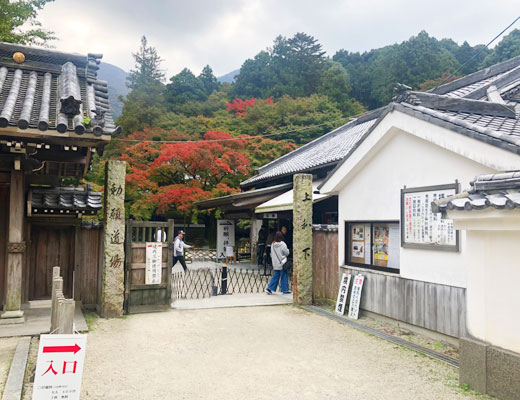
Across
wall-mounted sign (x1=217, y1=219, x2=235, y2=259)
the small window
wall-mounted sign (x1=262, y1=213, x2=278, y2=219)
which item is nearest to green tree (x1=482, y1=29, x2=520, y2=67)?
wall-mounted sign (x1=262, y1=213, x2=278, y2=219)

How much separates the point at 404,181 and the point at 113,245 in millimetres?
6288

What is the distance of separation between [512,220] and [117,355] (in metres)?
5.94

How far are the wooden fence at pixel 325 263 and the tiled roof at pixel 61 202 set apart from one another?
5496mm

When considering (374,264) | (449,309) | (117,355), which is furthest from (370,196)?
(117,355)

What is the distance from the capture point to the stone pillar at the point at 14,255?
7676 millimetres

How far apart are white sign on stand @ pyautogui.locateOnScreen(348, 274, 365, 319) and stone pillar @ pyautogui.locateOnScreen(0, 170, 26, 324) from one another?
672cm

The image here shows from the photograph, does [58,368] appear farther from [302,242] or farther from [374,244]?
[302,242]

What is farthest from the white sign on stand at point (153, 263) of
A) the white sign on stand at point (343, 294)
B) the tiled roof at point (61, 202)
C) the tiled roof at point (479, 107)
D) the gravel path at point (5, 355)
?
the tiled roof at point (479, 107)

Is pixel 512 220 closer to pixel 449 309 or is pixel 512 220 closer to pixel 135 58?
pixel 449 309

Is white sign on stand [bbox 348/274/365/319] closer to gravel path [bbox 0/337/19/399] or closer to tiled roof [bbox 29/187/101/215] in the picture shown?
tiled roof [bbox 29/187/101/215]

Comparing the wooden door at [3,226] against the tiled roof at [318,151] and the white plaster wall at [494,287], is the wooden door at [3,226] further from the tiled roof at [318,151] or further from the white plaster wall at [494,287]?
the tiled roof at [318,151]

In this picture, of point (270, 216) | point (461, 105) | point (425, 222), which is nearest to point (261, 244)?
point (270, 216)

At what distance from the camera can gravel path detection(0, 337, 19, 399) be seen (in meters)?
5.36

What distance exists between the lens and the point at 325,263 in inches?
409
